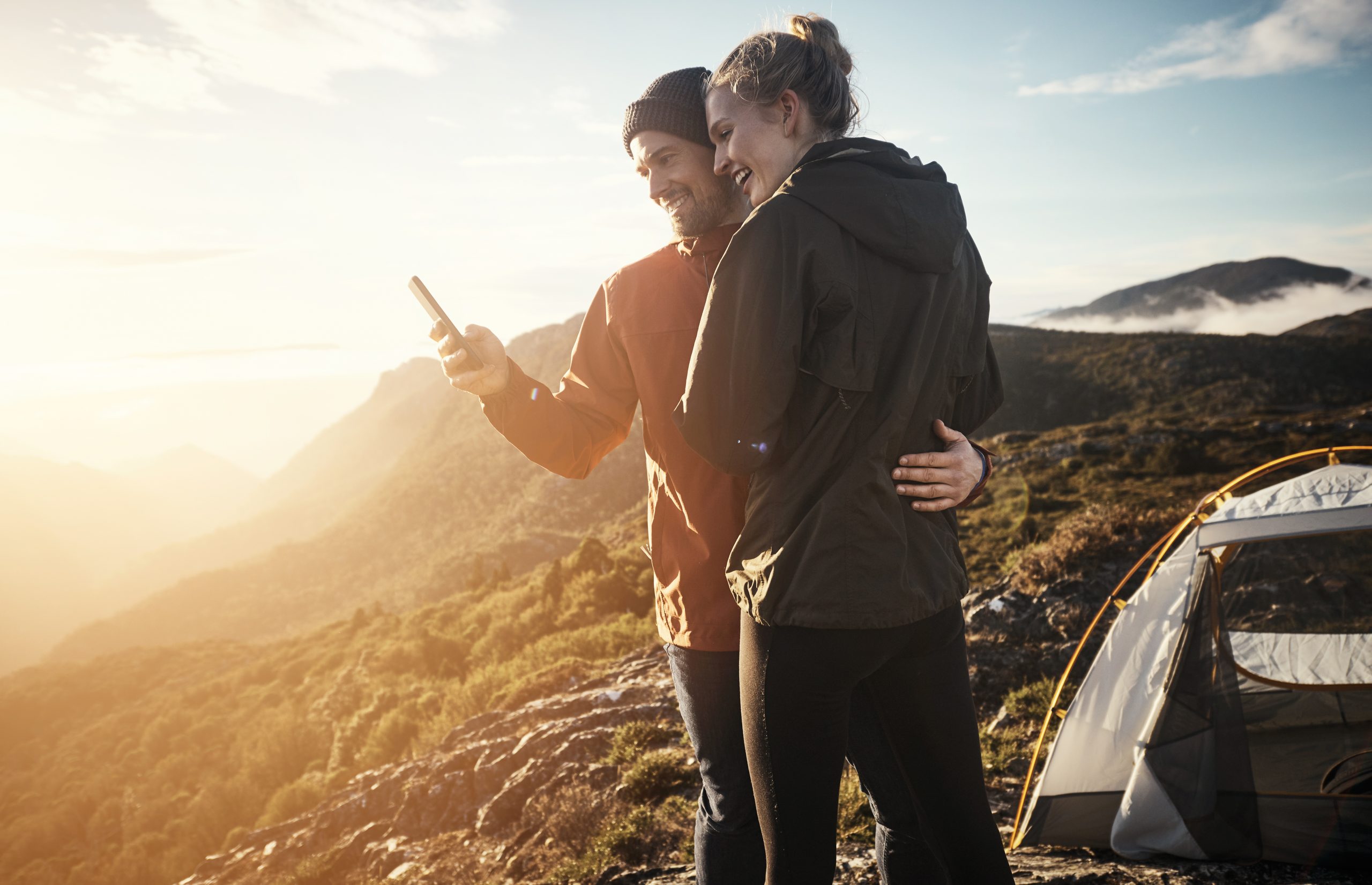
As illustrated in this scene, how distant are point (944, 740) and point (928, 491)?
0.56 metres

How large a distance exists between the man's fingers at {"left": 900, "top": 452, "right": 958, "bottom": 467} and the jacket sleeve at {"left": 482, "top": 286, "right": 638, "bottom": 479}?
897 millimetres

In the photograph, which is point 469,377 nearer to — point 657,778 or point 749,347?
point 749,347

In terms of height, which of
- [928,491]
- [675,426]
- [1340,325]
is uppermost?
[1340,325]

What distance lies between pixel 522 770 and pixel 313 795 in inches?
309

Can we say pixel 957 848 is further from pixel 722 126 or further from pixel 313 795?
pixel 313 795

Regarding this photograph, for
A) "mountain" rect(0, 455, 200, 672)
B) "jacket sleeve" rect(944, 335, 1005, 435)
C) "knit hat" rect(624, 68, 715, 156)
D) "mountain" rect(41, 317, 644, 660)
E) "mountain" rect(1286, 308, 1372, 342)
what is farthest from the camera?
"mountain" rect(0, 455, 200, 672)

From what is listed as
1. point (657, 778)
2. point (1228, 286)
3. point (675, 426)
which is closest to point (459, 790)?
point (657, 778)

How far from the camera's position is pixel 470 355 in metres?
1.92

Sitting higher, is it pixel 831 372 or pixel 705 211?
pixel 705 211

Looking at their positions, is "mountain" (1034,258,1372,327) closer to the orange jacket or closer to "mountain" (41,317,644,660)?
"mountain" (41,317,644,660)

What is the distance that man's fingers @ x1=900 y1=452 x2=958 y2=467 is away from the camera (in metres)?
1.39

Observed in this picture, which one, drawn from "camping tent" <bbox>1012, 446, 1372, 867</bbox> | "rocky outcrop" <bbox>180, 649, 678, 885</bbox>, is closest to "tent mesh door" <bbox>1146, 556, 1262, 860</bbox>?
"camping tent" <bbox>1012, 446, 1372, 867</bbox>

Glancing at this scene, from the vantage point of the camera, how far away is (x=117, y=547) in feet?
410

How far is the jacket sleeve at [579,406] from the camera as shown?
1992 millimetres
